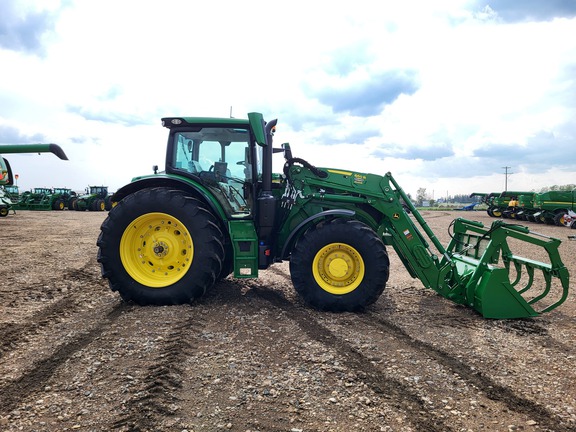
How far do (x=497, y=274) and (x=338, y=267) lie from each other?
1910mm

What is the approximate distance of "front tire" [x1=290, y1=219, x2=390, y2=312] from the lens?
501 cm

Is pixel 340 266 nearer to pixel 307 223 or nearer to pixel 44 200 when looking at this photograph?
pixel 307 223

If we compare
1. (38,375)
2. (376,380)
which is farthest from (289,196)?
(38,375)

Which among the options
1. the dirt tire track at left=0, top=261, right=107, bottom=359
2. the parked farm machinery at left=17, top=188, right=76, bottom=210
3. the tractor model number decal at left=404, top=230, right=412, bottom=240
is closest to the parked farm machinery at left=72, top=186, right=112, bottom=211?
the parked farm machinery at left=17, top=188, right=76, bottom=210

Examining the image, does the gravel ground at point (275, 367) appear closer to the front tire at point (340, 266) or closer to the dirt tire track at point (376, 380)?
the dirt tire track at point (376, 380)

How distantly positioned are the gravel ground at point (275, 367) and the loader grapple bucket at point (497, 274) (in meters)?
0.19

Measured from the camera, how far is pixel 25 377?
3.17m

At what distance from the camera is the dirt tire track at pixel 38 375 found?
2848mm

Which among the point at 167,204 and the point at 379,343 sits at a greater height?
the point at 167,204

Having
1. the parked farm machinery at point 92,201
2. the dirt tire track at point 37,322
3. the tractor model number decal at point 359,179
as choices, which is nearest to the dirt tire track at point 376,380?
the tractor model number decal at point 359,179

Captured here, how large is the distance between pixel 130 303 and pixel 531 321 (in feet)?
16.6

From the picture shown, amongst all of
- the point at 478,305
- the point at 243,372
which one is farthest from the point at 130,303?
the point at 478,305

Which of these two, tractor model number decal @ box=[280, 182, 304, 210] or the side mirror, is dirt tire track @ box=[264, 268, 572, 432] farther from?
the side mirror

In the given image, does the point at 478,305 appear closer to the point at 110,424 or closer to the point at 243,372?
the point at 243,372
